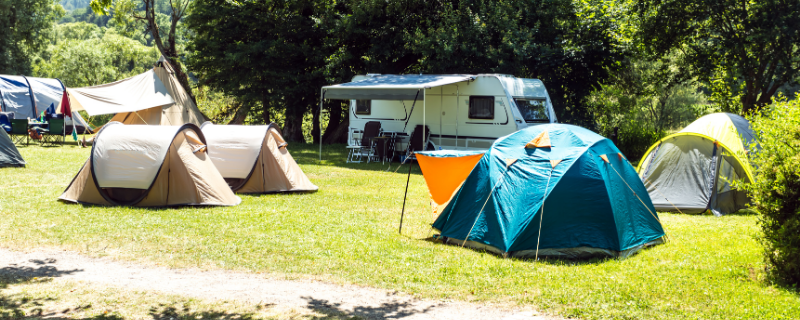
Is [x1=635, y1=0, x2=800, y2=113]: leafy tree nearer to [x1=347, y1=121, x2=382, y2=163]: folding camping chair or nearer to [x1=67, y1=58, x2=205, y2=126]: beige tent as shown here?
[x1=347, y1=121, x2=382, y2=163]: folding camping chair

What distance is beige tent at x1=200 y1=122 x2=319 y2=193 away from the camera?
1051 centimetres

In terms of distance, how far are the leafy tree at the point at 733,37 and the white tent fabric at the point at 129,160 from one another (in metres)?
14.4

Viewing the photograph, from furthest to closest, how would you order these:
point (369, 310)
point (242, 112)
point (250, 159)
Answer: point (242, 112) < point (250, 159) < point (369, 310)

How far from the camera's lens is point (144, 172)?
8945mm

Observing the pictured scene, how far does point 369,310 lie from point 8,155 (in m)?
11.9

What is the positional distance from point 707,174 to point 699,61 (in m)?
9.93

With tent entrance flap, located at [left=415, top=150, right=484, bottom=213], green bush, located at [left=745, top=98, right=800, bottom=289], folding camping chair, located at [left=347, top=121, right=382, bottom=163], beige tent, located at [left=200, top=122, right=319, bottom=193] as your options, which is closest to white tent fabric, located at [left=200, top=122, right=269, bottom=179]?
beige tent, located at [left=200, top=122, right=319, bottom=193]

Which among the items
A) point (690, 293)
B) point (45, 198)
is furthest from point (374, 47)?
point (690, 293)

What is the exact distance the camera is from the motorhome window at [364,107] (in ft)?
58.1

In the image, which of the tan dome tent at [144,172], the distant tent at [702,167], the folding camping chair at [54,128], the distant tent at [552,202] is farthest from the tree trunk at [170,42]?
the distant tent at [552,202]

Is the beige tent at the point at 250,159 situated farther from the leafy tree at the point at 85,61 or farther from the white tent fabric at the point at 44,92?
the leafy tree at the point at 85,61

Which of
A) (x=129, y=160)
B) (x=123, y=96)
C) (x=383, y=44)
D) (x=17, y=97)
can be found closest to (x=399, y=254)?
(x=129, y=160)

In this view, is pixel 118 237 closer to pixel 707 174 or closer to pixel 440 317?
pixel 440 317

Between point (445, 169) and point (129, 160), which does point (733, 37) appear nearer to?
point (445, 169)
